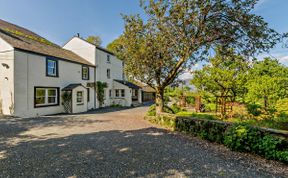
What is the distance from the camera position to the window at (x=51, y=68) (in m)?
13.5

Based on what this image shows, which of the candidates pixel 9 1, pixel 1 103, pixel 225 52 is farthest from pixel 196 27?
pixel 1 103

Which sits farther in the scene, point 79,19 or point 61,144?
point 79,19

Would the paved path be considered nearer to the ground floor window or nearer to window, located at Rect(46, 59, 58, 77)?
window, located at Rect(46, 59, 58, 77)

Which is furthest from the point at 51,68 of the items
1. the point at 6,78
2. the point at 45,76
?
the point at 6,78

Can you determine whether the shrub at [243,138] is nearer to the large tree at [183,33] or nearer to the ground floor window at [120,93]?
the large tree at [183,33]

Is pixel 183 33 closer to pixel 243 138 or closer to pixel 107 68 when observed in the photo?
pixel 243 138

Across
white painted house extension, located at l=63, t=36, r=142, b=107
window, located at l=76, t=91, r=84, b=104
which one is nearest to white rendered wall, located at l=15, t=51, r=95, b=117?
window, located at l=76, t=91, r=84, b=104

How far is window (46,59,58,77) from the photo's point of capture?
13486 mm

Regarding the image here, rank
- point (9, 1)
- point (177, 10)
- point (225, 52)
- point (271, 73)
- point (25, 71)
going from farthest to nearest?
point (271, 73) → point (25, 71) → point (9, 1) → point (225, 52) → point (177, 10)

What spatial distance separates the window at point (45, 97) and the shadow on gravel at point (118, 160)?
26.7 ft

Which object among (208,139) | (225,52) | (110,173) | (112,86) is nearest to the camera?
(110,173)

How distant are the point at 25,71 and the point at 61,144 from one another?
29.8 ft

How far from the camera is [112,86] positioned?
22.8 m

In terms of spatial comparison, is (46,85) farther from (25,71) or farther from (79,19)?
(79,19)
